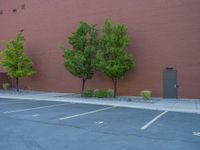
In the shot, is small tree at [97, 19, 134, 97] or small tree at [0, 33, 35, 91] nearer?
small tree at [97, 19, 134, 97]

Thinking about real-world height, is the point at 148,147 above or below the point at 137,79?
below

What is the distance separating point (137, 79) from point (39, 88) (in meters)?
10.9

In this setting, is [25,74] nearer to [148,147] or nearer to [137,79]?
[137,79]

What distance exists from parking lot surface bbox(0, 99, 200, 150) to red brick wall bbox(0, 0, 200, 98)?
27.2ft

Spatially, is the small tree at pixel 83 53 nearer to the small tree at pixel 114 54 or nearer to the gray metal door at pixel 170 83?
the small tree at pixel 114 54

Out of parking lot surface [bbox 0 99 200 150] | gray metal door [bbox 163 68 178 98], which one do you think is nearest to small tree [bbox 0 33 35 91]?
gray metal door [bbox 163 68 178 98]

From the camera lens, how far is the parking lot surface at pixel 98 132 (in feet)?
22.4

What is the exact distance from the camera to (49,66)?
2545cm

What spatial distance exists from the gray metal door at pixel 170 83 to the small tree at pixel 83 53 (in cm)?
535

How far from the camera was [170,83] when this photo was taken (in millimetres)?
18938

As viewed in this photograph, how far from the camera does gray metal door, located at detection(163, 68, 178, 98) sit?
739 inches

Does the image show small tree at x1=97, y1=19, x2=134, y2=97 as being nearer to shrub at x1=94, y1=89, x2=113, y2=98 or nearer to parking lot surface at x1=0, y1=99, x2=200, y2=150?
shrub at x1=94, y1=89, x2=113, y2=98

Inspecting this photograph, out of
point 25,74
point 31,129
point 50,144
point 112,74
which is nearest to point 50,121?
point 31,129

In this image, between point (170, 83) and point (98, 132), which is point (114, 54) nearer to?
point (170, 83)
